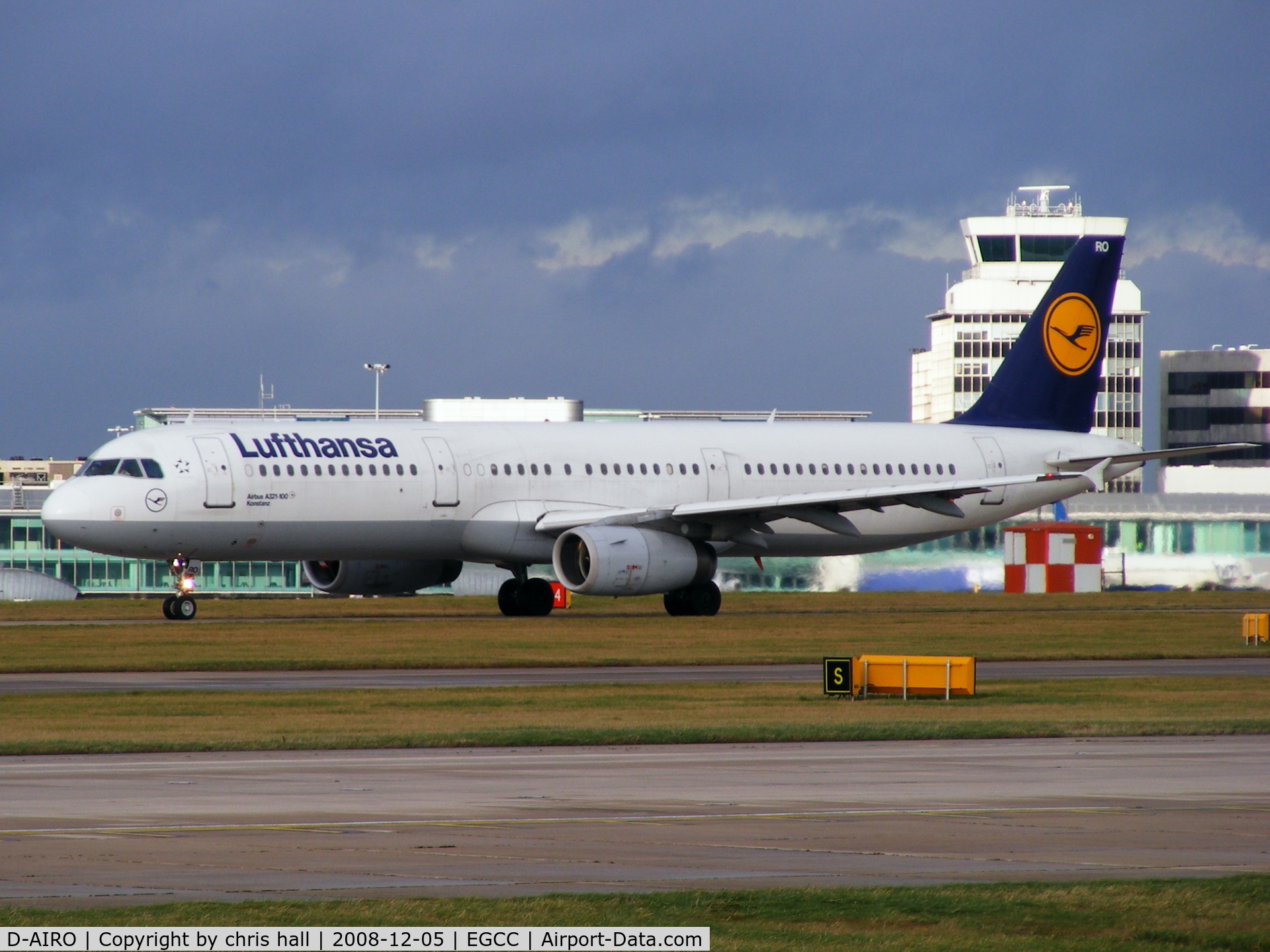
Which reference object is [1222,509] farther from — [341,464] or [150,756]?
[150,756]

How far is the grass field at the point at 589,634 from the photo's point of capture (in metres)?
34.7

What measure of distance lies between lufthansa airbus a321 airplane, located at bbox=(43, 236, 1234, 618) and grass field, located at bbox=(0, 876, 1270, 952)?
3217 centimetres

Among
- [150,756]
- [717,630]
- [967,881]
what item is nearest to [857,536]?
[717,630]

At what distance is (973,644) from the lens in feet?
126

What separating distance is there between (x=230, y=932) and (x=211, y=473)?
34.1 metres

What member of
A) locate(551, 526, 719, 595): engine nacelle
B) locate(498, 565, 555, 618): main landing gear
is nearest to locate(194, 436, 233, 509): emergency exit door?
locate(551, 526, 719, 595): engine nacelle

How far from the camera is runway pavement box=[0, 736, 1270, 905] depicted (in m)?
12.1

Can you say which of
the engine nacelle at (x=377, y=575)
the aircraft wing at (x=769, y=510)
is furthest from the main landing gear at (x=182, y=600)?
the aircraft wing at (x=769, y=510)

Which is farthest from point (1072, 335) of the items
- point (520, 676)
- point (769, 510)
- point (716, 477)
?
point (520, 676)

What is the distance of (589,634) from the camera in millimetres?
41219

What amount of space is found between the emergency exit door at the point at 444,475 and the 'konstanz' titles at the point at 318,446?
1039 millimetres

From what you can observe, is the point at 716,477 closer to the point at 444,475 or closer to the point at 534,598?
the point at 534,598

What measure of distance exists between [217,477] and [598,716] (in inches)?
840

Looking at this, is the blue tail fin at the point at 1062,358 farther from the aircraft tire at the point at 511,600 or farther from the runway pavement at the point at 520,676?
the runway pavement at the point at 520,676
